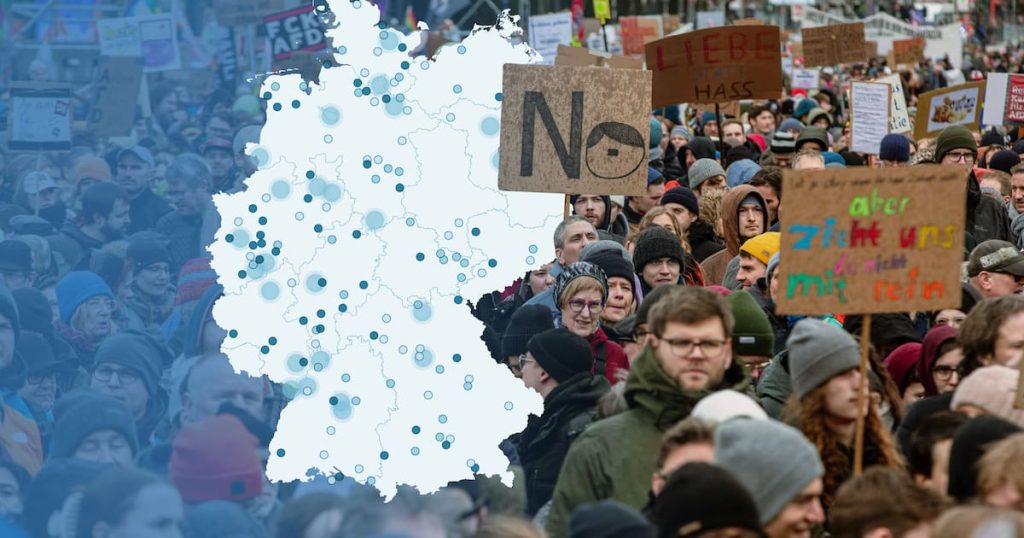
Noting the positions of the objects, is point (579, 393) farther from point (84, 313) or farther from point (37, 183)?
point (37, 183)

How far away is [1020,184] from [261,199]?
679cm

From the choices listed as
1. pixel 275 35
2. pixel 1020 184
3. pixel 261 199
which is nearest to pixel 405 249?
pixel 261 199

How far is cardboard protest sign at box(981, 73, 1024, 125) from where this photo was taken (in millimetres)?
15734

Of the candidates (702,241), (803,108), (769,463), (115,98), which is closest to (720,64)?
(702,241)

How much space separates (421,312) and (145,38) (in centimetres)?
693

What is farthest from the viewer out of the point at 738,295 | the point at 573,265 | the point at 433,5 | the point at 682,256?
the point at 433,5

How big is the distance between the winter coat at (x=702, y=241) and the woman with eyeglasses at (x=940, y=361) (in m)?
3.54

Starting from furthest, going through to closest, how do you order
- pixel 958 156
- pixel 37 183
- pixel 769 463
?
pixel 958 156 → pixel 37 183 → pixel 769 463

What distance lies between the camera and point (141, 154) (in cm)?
906

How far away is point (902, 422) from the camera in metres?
5.38

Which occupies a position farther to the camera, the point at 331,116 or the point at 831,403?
the point at 331,116

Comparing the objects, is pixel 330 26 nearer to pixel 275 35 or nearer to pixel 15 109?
pixel 15 109
